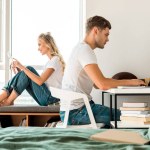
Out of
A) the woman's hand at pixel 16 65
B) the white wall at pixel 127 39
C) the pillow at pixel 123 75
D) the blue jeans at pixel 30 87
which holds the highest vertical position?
the white wall at pixel 127 39

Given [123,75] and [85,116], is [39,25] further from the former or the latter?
[85,116]

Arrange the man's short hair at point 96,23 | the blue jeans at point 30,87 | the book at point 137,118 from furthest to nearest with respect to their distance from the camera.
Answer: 1. the blue jeans at point 30,87
2. the man's short hair at point 96,23
3. the book at point 137,118

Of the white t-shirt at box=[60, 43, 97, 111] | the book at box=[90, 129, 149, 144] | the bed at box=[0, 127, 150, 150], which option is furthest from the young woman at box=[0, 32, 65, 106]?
the book at box=[90, 129, 149, 144]

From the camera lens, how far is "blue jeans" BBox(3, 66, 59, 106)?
3611 mm

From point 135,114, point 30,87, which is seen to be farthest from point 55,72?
point 135,114

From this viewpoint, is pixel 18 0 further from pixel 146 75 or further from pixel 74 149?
pixel 74 149

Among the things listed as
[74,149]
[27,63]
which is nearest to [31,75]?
[27,63]

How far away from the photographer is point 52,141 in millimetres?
1290

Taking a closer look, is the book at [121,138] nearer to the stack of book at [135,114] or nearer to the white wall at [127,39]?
the stack of book at [135,114]

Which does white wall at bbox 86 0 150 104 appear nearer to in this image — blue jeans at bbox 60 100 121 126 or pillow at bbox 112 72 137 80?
pillow at bbox 112 72 137 80

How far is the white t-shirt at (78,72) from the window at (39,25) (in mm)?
1606

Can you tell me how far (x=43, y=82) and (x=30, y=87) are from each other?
0.31 meters

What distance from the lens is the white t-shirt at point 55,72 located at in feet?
11.5

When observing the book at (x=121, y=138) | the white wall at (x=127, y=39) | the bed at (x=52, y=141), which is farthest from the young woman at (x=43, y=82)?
the book at (x=121, y=138)
